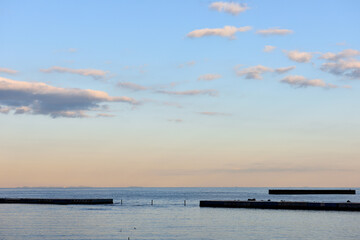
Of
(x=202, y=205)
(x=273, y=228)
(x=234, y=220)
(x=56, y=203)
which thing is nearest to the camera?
(x=273, y=228)

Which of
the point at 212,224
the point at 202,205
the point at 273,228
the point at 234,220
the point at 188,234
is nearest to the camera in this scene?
the point at 188,234

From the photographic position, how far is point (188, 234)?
238 feet

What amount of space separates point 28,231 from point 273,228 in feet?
125

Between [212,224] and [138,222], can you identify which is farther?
[138,222]

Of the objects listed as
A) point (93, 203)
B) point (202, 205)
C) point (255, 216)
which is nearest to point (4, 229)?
point (255, 216)

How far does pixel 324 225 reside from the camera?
80875 millimetres

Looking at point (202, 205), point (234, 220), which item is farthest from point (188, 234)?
point (202, 205)

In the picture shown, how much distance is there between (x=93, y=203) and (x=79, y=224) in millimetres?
69341

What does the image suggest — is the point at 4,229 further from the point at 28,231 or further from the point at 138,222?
the point at 138,222

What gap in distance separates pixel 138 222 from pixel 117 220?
597 centimetres

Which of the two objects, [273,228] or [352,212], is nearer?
[273,228]

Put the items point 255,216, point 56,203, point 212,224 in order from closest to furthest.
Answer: point 212,224 < point 255,216 < point 56,203

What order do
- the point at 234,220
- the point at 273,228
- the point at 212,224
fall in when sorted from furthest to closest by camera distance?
the point at 234,220
the point at 212,224
the point at 273,228

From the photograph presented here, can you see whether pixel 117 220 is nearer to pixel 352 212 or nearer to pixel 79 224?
pixel 79 224
